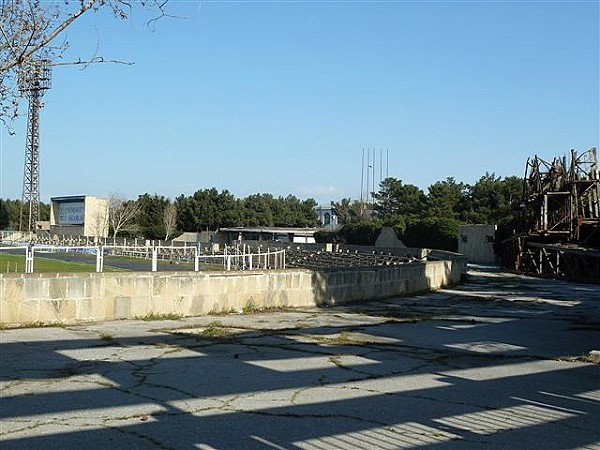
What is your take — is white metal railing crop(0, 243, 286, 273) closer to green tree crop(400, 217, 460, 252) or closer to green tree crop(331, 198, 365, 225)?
green tree crop(400, 217, 460, 252)

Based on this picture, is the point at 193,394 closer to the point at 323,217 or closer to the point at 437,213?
the point at 437,213

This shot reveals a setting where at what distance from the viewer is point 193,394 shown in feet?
25.5

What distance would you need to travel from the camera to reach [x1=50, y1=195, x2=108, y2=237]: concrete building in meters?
91.6

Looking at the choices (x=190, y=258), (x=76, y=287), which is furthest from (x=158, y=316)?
(x=190, y=258)

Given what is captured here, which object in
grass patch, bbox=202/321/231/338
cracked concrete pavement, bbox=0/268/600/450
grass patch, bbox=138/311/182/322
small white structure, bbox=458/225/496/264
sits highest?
small white structure, bbox=458/225/496/264

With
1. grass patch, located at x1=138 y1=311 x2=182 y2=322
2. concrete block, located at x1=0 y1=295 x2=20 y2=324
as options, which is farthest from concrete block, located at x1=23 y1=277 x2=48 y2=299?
grass patch, located at x1=138 y1=311 x2=182 y2=322

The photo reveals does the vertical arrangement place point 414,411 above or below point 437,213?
below

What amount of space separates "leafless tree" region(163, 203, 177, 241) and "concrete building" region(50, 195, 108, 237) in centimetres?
825

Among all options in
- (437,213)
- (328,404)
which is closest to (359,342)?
(328,404)

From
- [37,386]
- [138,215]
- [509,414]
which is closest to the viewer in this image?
[509,414]

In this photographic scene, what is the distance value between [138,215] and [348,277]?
8489 centimetres

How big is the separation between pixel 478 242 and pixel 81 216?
5720 cm

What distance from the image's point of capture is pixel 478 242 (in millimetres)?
58750

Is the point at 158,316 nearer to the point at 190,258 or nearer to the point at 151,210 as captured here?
the point at 190,258
